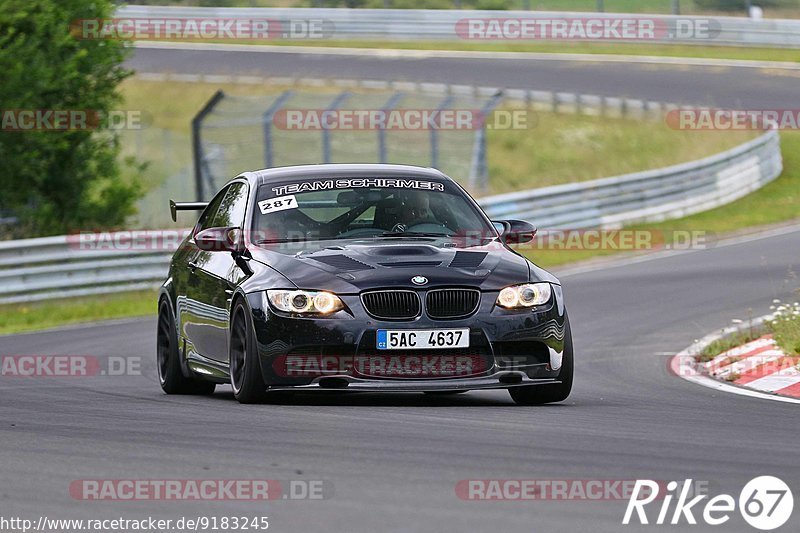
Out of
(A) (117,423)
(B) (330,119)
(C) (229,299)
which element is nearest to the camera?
(A) (117,423)

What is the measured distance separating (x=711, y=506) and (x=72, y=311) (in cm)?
1479

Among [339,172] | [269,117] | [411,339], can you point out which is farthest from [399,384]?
[269,117]

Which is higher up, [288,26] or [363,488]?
[288,26]

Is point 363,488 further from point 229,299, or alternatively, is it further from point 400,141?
point 400,141

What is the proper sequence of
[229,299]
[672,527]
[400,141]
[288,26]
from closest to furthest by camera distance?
[672,527], [229,299], [400,141], [288,26]

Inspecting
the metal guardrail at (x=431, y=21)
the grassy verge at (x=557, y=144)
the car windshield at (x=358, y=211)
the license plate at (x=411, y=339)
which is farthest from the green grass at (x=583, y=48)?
the license plate at (x=411, y=339)

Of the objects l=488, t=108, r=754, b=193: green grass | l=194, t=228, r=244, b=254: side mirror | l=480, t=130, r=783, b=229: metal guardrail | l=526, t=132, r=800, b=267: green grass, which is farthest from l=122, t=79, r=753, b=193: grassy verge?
l=194, t=228, r=244, b=254: side mirror

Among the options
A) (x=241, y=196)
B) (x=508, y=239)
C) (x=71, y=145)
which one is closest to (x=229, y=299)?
(x=241, y=196)

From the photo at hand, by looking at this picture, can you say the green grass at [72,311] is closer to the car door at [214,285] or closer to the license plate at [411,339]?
the car door at [214,285]

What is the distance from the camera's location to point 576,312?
16.8m

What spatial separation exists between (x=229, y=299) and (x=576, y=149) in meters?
27.5

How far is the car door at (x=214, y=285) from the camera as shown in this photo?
973cm

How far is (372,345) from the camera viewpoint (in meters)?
8.73

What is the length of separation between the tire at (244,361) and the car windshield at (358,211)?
711mm
